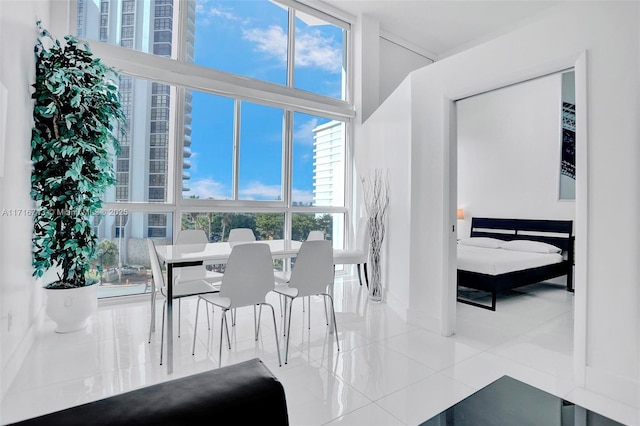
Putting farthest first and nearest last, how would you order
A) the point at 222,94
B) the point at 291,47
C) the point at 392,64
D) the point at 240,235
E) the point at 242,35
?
the point at 392,64
the point at 291,47
the point at 242,35
the point at 222,94
the point at 240,235

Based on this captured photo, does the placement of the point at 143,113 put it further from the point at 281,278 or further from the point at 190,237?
the point at 281,278

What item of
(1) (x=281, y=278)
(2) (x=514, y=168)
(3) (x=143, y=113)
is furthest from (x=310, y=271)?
(2) (x=514, y=168)

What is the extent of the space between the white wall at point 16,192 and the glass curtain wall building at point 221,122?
3.40 ft

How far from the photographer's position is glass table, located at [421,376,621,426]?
4.74 feet

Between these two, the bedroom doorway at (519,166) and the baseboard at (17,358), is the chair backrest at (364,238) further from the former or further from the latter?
the baseboard at (17,358)

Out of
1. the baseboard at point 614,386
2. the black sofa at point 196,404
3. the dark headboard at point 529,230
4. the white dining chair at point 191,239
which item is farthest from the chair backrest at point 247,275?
the dark headboard at point 529,230

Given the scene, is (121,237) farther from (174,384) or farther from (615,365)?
(615,365)

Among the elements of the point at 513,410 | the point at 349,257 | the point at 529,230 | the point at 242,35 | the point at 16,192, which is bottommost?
the point at 513,410

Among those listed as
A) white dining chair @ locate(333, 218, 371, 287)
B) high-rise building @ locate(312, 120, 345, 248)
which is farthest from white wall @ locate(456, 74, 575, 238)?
white dining chair @ locate(333, 218, 371, 287)

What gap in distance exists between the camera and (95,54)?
11.9 feet

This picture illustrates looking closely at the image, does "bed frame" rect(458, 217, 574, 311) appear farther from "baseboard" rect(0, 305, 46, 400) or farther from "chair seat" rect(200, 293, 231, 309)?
"baseboard" rect(0, 305, 46, 400)

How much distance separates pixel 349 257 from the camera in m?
4.15

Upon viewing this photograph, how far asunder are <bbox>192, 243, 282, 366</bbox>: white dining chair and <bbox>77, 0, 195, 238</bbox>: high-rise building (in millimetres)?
2196

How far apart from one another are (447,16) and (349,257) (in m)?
4.32
